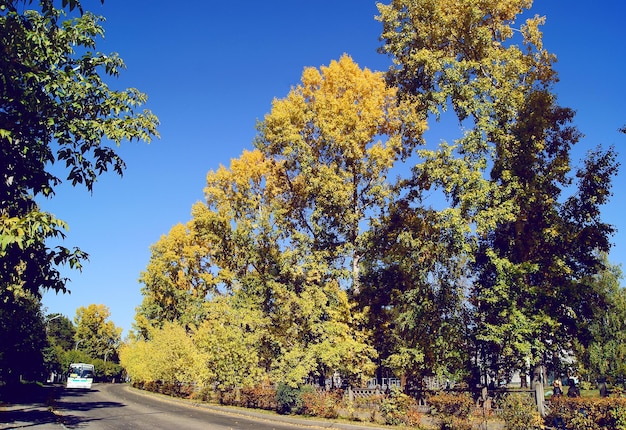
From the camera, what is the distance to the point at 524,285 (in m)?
15.2

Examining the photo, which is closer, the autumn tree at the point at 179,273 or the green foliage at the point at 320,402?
the green foliage at the point at 320,402

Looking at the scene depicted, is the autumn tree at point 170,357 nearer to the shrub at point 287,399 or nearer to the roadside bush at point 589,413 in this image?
the shrub at point 287,399

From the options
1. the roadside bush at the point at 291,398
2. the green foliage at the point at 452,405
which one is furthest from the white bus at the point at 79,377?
the green foliage at the point at 452,405

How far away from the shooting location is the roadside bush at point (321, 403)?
1805 cm

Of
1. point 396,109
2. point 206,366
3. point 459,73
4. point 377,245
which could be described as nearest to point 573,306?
point 377,245

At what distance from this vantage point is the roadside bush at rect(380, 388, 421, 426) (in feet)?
48.4

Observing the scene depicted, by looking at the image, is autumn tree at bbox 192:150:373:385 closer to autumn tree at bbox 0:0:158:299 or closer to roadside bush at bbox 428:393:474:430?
roadside bush at bbox 428:393:474:430

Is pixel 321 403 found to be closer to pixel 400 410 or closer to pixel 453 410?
pixel 400 410

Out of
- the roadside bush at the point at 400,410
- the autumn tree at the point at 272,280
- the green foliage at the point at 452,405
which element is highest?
the autumn tree at the point at 272,280

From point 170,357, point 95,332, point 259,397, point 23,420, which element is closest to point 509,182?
point 259,397

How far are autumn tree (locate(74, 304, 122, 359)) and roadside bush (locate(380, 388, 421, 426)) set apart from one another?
83.9 meters

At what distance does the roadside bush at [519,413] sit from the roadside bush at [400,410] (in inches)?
115

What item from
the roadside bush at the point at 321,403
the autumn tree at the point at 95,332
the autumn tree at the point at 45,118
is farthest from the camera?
the autumn tree at the point at 95,332

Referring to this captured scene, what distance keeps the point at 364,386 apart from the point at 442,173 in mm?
9965
